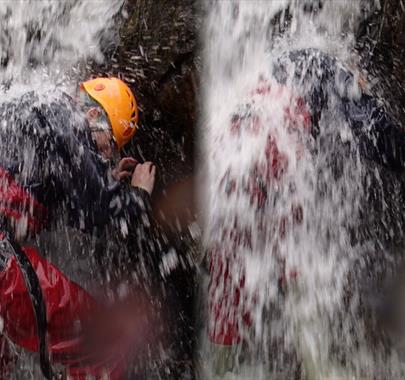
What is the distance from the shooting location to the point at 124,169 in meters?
3.74

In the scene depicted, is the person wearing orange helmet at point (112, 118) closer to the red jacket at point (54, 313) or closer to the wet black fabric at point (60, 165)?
the wet black fabric at point (60, 165)

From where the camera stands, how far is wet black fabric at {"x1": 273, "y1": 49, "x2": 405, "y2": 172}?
139 inches

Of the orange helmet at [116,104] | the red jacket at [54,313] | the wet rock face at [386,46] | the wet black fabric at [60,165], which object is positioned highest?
the wet rock face at [386,46]

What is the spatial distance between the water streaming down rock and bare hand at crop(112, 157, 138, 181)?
560 mm

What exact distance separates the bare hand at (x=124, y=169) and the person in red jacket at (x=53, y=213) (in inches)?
7.6

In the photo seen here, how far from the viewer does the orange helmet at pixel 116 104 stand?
367 centimetres

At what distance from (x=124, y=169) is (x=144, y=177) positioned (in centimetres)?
15

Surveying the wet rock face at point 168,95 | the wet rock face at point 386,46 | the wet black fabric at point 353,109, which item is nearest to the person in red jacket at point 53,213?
the wet rock face at point 168,95

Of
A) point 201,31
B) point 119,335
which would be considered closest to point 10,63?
point 201,31

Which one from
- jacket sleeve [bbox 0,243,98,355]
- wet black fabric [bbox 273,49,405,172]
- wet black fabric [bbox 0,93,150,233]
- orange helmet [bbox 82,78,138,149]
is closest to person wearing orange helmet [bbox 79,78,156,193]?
orange helmet [bbox 82,78,138,149]

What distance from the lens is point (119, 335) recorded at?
12.0 ft

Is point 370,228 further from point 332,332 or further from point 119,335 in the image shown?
point 119,335

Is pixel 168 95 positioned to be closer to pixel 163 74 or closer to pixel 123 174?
pixel 163 74

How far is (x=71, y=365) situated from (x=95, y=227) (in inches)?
30.5
